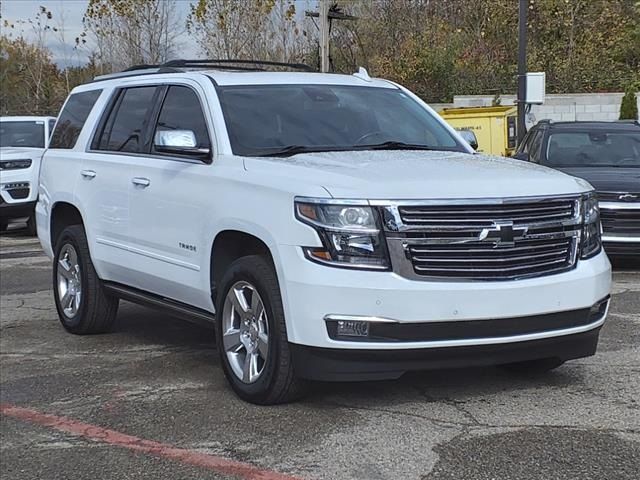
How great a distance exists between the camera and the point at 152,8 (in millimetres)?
32469

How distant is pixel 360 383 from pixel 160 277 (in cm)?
151

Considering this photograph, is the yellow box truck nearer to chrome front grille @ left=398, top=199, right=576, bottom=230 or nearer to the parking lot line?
chrome front grille @ left=398, top=199, right=576, bottom=230

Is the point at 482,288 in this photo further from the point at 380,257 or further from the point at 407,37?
the point at 407,37

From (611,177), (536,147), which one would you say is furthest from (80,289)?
(536,147)

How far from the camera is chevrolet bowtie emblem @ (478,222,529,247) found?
188 inches

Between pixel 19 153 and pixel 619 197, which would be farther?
pixel 19 153

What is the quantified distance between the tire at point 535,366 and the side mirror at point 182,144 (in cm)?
223

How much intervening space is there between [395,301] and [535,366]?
154 centimetres

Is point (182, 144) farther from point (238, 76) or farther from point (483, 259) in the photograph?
point (483, 259)

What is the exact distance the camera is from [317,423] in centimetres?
488

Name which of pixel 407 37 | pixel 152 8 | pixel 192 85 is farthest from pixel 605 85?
pixel 192 85

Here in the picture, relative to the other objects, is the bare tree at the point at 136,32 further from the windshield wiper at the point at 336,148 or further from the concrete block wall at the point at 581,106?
the windshield wiper at the point at 336,148

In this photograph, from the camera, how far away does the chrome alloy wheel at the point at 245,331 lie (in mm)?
5160

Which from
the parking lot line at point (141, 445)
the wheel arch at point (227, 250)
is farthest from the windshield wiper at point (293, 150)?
the parking lot line at point (141, 445)
